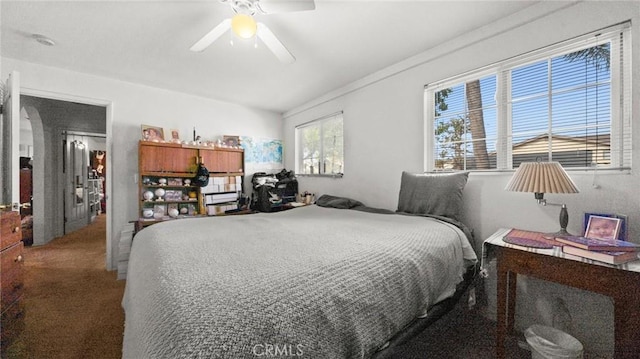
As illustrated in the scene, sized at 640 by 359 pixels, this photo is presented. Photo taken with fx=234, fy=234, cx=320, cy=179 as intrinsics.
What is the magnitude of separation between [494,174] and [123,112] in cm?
439

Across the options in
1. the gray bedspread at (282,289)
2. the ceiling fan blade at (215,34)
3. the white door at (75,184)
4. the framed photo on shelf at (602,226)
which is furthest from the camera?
the white door at (75,184)

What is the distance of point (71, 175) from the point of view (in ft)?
15.8

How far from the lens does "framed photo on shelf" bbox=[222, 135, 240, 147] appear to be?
3.93 m

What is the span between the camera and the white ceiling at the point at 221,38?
5.89ft

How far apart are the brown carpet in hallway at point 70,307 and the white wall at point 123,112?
49cm

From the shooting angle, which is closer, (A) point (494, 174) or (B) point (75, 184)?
(A) point (494, 174)

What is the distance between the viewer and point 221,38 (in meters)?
2.18

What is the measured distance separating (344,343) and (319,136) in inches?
134

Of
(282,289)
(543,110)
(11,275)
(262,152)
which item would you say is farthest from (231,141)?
(543,110)

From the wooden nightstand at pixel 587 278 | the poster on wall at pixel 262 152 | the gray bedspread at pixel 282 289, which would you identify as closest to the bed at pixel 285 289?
the gray bedspread at pixel 282 289

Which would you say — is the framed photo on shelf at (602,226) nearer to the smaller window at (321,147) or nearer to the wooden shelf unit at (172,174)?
the smaller window at (321,147)

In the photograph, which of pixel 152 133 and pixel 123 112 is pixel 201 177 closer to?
pixel 152 133

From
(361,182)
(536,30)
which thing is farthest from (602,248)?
(361,182)

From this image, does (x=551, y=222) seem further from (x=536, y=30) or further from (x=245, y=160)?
(x=245, y=160)
